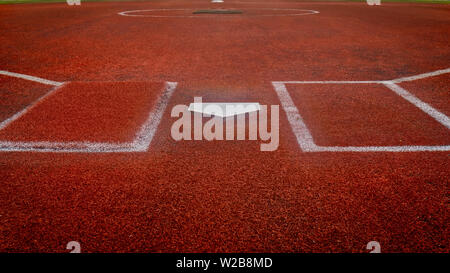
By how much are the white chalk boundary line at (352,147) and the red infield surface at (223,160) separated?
17 mm

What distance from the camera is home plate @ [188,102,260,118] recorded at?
3.52 meters

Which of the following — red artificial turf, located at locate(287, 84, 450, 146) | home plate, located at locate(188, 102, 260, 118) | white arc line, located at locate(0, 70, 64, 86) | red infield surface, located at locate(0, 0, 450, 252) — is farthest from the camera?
white arc line, located at locate(0, 70, 64, 86)

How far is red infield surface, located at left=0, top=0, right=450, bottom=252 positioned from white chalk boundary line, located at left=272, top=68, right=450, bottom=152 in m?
0.02

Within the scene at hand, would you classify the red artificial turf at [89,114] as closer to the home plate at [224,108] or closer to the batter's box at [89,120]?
the batter's box at [89,120]

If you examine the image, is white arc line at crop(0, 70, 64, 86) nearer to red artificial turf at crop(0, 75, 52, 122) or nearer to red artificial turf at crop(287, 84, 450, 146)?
red artificial turf at crop(0, 75, 52, 122)

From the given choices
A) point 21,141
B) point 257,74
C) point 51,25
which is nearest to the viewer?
point 21,141

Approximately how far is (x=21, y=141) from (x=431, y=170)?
3294mm

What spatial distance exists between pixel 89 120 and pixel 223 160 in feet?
4.87

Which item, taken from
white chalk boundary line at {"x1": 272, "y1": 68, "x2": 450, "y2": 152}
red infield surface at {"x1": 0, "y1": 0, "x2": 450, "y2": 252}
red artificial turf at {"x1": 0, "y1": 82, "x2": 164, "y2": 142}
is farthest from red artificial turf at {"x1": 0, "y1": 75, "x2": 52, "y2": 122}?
white chalk boundary line at {"x1": 272, "y1": 68, "x2": 450, "y2": 152}

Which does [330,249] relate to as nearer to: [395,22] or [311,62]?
[311,62]

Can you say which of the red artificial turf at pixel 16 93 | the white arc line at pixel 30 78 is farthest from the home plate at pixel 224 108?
the white arc line at pixel 30 78

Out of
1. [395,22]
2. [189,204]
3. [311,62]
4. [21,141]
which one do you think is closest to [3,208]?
[21,141]

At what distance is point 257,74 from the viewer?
492 cm

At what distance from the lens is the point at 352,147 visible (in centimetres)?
284
